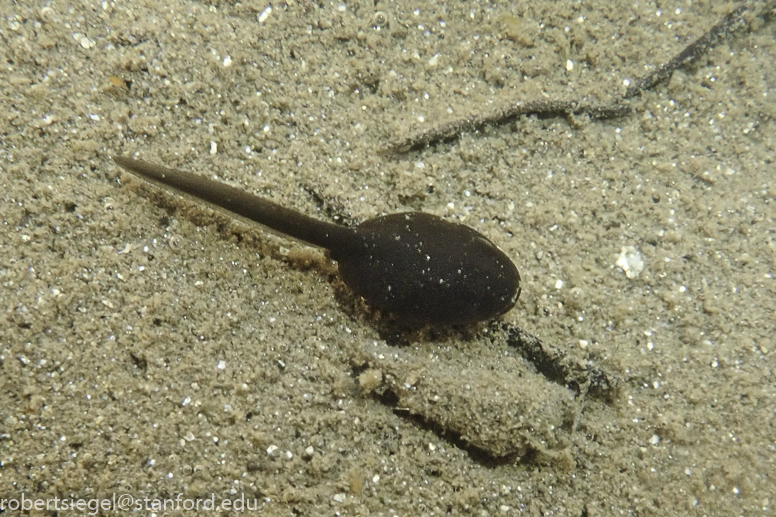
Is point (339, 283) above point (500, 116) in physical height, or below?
below

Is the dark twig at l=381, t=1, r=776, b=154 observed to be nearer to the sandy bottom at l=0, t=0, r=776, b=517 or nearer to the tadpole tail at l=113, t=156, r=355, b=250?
the sandy bottom at l=0, t=0, r=776, b=517

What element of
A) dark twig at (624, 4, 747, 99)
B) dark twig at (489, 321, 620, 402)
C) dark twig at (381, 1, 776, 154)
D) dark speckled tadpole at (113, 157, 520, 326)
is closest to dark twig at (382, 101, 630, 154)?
dark twig at (381, 1, 776, 154)

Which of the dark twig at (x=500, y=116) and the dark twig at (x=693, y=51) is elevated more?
the dark twig at (x=693, y=51)

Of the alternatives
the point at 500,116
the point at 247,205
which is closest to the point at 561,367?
the point at 500,116

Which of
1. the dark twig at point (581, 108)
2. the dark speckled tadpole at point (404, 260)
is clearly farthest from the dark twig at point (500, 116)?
the dark speckled tadpole at point (404, 260)

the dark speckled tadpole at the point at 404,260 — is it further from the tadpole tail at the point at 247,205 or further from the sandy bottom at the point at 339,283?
the sandy bottom at the point at 339,283

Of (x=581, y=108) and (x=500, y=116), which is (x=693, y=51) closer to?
(x=581, y=108)
